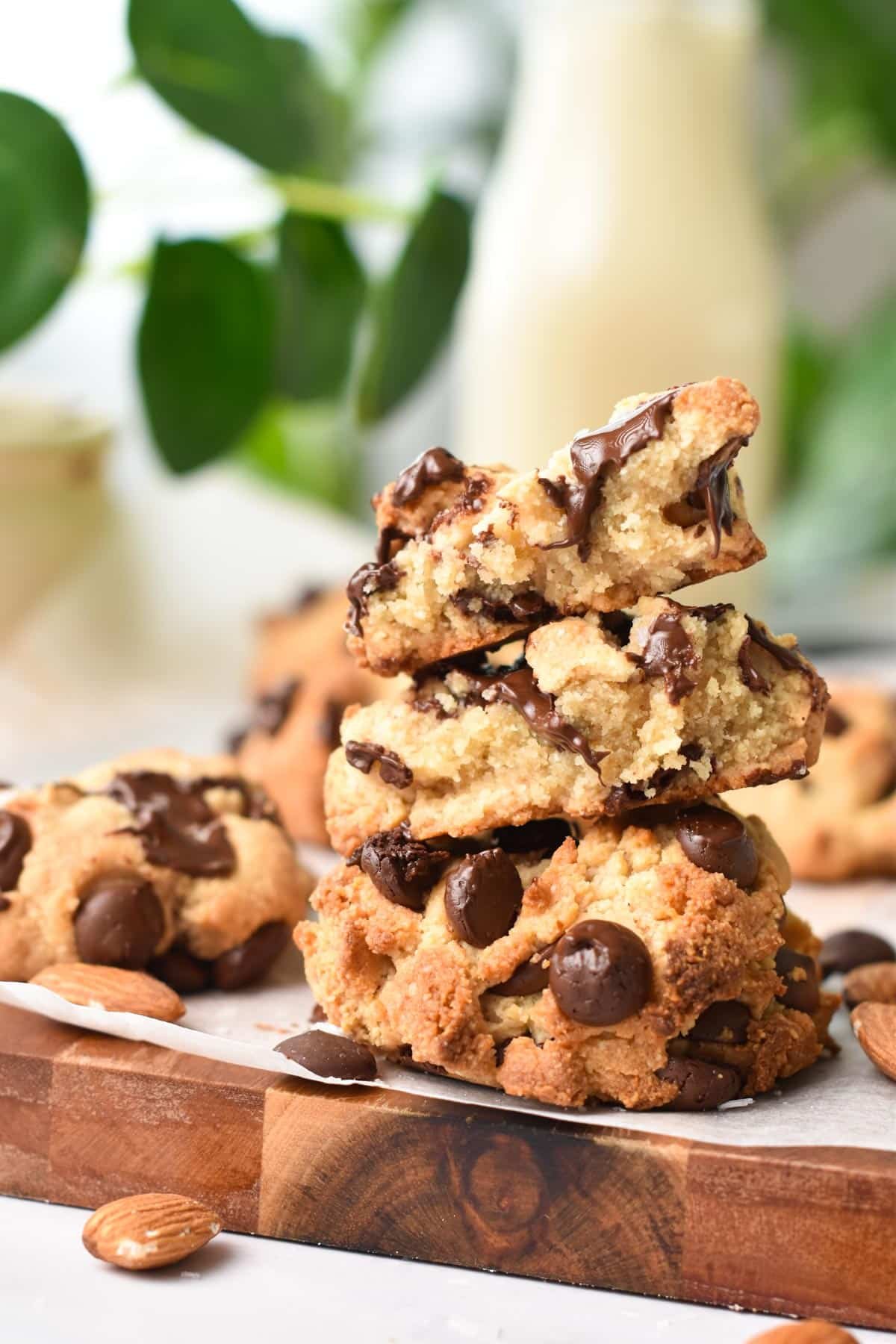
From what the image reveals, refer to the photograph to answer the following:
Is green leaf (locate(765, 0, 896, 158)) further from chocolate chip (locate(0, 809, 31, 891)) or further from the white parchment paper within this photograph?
chocolate chip (locate(0, 809, 31, 891))

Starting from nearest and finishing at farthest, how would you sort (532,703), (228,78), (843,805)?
(532,703), (843,805), (228,78)

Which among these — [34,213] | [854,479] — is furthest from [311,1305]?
[854,479]

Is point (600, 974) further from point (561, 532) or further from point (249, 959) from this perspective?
point (249, 959)

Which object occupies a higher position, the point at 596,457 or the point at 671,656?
the point at 596,457

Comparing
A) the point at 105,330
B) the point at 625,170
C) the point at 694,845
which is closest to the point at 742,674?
the point at 694,845

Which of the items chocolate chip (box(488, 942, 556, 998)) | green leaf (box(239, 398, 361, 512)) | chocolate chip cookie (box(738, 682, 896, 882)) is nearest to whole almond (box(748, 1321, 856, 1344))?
chocolate chip (box(488, 942, 556, 998))

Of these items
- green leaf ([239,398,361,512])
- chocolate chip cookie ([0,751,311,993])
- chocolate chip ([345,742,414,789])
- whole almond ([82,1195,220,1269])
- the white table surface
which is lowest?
the white table surface
